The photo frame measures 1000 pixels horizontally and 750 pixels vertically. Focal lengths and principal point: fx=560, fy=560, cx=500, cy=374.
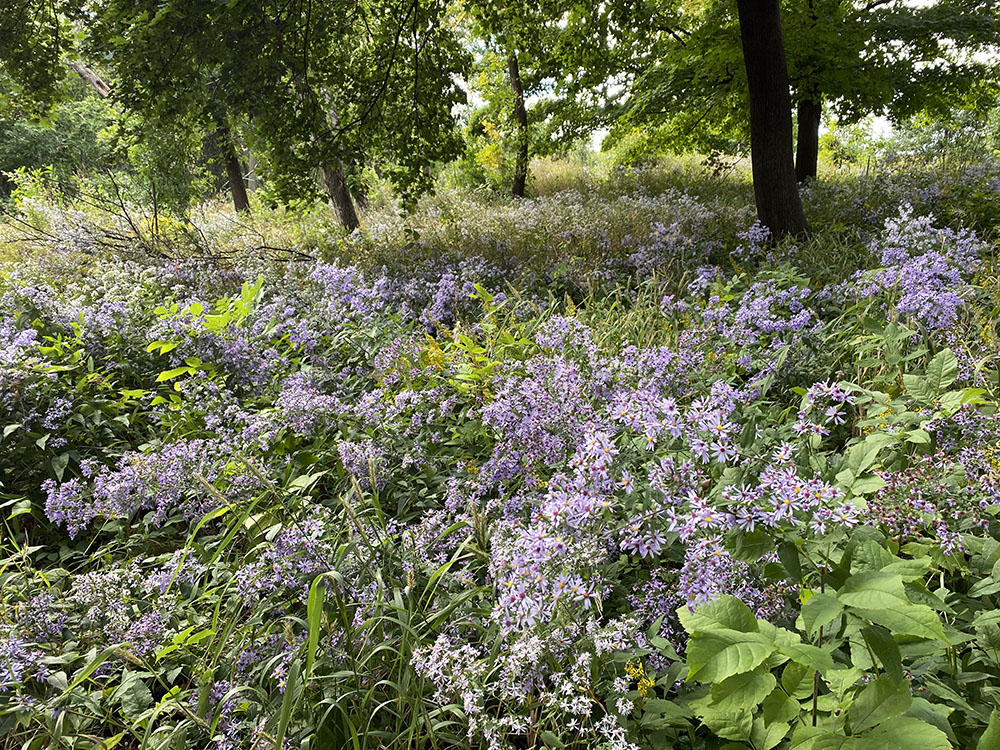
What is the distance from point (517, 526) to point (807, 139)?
11443mm

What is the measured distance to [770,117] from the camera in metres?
5.96

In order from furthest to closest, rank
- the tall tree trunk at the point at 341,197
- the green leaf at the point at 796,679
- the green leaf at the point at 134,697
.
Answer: the tall tree trunk at the point at 341,197 < the green leaf at the point at 134,697 < the green leaf at the point at 796,679

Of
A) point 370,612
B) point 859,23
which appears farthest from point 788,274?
point 859,23

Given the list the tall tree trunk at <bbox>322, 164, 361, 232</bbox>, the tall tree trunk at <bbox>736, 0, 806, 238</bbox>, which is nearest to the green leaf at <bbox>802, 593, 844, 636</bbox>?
the tall tree trunk at <bbox>736, 0, 806, 238</bbox>

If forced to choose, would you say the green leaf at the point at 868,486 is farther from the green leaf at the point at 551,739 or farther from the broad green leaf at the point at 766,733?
the green leaf at the point at 551,739

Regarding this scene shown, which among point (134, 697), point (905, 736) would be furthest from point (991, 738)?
point (134, 697)

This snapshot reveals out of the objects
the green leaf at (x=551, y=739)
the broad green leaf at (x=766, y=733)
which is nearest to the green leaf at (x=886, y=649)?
the broad green leaf at (x=766, y=733)

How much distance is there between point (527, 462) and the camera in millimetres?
2338

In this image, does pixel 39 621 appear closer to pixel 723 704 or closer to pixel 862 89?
pixel 723 704

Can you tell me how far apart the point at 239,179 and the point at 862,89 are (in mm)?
14271

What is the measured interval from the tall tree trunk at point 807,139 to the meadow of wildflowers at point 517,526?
7.04 meters

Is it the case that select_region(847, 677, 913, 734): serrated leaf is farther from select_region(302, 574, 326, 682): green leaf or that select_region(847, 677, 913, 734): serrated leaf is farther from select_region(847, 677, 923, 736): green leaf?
select_region(302, 574, 326, 682): green leaf

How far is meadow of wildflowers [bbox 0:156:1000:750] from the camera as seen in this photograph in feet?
4.34

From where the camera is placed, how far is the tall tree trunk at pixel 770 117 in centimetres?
572
